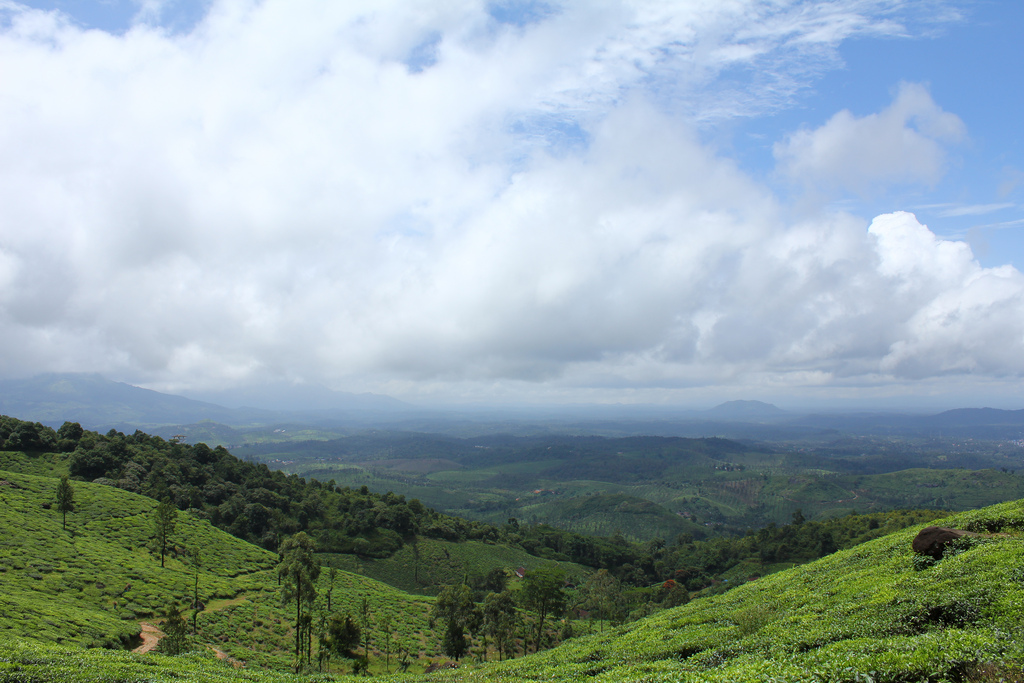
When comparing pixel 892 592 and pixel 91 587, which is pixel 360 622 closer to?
pixel 91 587

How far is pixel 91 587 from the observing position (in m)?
41.1

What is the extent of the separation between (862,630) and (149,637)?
49.8 metres

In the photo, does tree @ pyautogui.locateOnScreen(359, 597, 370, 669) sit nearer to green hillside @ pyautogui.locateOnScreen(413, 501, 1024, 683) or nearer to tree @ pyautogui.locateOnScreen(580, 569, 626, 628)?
green hillside @ pyautogui.locateOnScreen(413, 501, 1024, 683)

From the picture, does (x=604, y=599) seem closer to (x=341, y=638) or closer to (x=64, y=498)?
(x=341, y=638)

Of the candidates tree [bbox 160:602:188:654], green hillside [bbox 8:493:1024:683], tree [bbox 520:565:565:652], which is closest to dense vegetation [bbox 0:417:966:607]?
tree [bbox 520:565:565:652]

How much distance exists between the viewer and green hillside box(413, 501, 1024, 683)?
10977 millimetres

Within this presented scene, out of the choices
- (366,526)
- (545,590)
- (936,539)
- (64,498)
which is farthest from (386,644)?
(366,526)

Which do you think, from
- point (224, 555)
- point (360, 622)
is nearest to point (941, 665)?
point (360, 622)

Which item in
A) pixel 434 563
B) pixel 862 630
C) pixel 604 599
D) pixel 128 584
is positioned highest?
pixel 862 630

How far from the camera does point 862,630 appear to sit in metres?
15.7

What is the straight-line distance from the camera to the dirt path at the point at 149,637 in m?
34.9

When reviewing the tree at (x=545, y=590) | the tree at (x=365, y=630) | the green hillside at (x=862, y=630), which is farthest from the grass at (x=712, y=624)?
the tree at (x=545, y=590)

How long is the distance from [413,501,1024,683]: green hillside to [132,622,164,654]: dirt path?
2971 cm

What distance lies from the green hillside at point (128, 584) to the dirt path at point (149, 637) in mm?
672
